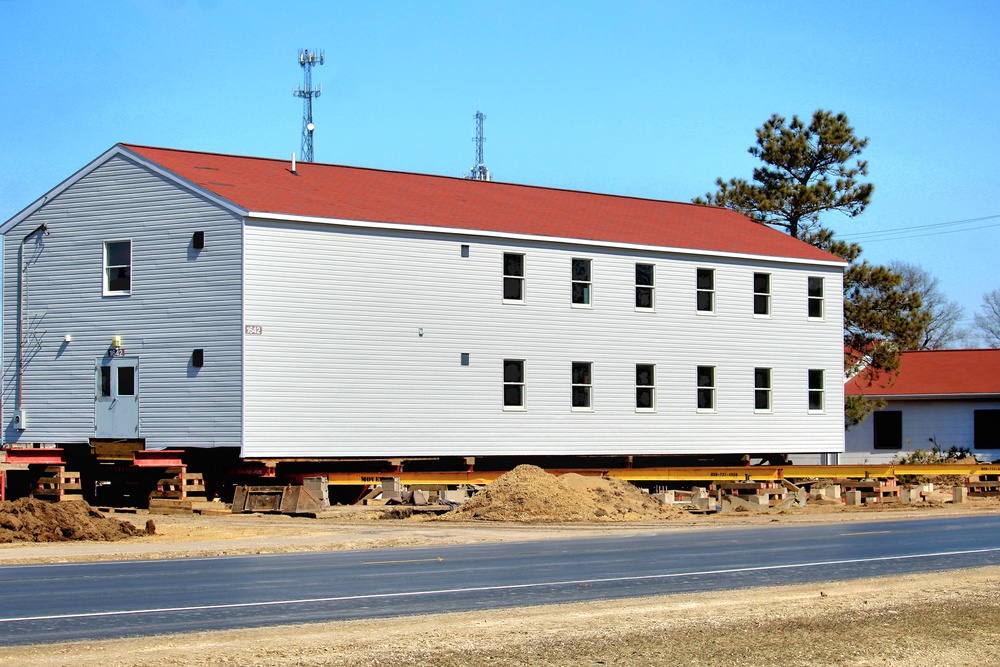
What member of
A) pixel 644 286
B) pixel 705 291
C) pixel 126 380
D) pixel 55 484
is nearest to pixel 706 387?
pixel 705 291

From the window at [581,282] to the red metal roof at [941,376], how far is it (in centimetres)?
2043

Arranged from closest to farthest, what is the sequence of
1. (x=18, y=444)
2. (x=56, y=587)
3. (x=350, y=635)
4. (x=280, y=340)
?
(x=350, y=635), (x=56, y=587), (x=280, y=340), (x=18, y=444)

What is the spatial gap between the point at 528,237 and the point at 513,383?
13.1ft

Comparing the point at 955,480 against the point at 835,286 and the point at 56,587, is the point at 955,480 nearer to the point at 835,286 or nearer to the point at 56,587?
the point at 835,286

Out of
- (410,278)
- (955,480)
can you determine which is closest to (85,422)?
(410,278)

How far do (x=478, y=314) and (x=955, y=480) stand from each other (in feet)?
55.0

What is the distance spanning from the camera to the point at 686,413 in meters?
38.6

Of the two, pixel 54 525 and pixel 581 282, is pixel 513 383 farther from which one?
pixel 54 525

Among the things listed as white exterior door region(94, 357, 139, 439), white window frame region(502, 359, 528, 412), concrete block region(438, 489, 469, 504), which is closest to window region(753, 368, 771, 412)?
white window frame region(502, 359, 528, 412)

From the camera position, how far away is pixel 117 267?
3297cm

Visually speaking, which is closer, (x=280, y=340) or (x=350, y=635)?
(x=350, y=635)

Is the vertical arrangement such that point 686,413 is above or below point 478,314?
below

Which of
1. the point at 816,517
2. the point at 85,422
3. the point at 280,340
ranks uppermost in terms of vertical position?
the point at 280,340

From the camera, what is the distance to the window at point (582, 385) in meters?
36.8
